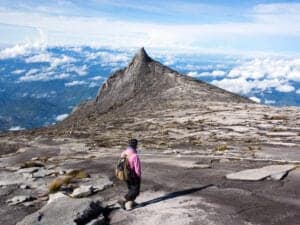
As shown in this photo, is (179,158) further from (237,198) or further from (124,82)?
(124,82)

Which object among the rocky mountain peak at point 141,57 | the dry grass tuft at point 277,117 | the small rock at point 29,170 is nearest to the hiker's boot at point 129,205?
the small rock at point 29,170

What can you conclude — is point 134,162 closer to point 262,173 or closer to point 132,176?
point 132,176

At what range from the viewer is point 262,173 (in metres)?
24.9

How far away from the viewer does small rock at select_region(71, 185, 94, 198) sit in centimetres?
2307

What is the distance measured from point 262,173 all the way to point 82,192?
9.63 meters

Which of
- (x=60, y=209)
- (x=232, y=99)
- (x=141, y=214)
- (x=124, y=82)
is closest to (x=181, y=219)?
(x=141, y=214)

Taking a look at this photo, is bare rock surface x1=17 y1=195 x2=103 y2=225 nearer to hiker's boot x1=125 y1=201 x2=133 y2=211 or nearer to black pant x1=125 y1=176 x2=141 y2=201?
hiker's boot x1=125 y1=201 x2=133 y2=211

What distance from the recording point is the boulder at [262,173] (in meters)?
24.1

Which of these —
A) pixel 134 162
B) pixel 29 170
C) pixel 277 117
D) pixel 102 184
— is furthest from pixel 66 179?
pixel 277 117

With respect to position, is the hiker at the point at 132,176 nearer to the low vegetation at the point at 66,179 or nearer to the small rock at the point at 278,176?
the low vegetation at the point at 66,179

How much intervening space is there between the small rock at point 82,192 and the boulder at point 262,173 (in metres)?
7.35

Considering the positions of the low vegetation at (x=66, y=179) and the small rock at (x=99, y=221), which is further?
the low vegetation at (x=66, y=179)

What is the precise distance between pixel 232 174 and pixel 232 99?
206 feet

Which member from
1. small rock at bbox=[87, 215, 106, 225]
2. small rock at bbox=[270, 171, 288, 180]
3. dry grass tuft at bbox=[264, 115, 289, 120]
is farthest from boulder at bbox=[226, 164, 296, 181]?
dry grass tuft at bbox=[264, 115, 289, 120]
